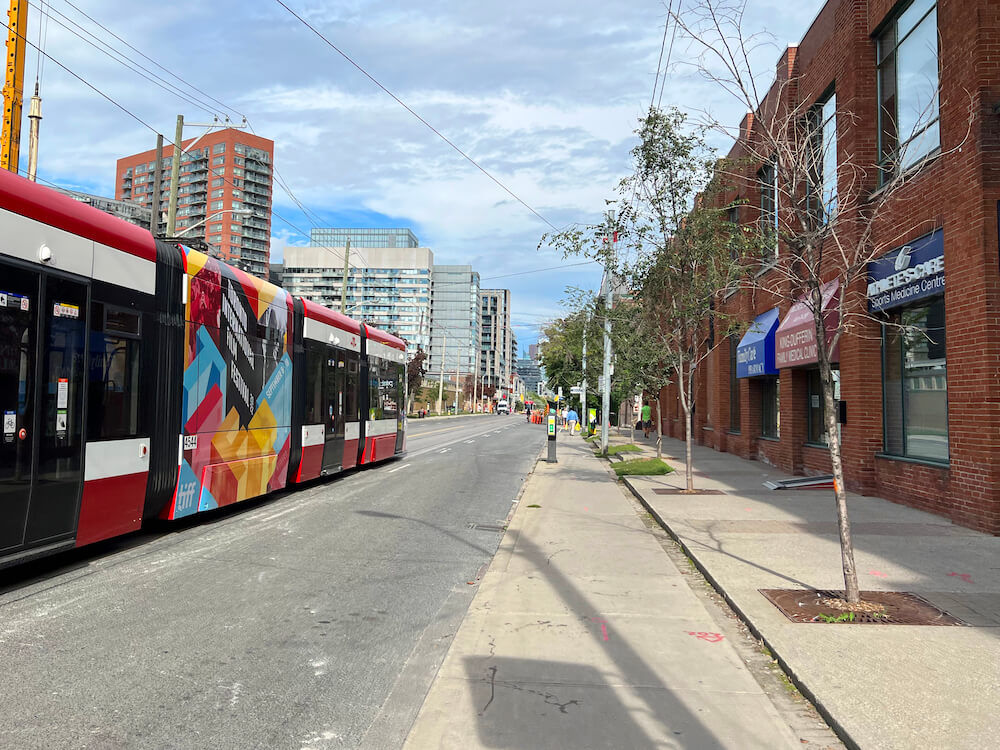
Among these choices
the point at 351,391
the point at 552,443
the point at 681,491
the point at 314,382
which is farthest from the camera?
the point at 552,443

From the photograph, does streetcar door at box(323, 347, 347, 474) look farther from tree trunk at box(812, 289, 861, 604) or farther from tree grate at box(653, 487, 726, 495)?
tree trunk at box(812, 289, 861, 604)

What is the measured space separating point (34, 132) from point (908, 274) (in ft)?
54.4

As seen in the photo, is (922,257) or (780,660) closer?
(780,660)

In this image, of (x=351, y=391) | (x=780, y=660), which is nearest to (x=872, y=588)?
(x=780, y=660)

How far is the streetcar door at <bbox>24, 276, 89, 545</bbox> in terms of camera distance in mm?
6219

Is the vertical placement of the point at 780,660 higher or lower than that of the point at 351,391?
lower

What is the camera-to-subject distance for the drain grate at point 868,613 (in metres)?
5.63

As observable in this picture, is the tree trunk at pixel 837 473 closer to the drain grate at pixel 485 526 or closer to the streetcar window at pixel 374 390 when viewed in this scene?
the drain grate at pixel 485 526

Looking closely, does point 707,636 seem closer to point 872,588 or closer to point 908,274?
point 872,588

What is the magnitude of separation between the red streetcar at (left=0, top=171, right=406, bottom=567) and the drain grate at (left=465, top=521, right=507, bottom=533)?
3.40 meters

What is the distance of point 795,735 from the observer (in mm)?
3881

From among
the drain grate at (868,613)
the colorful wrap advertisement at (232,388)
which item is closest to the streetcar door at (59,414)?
the colorful wrap advertisement at (232,388)

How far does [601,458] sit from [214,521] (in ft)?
54.6

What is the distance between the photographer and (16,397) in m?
5.95
